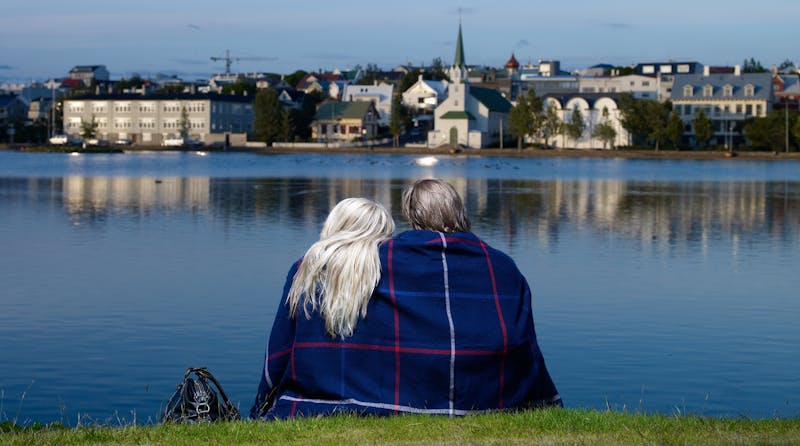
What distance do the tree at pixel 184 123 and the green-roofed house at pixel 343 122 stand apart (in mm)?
16546

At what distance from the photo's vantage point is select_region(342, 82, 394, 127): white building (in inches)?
6491

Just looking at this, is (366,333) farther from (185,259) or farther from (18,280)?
(185,259)

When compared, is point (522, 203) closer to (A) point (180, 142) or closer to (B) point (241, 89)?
(A) point (180, 142)

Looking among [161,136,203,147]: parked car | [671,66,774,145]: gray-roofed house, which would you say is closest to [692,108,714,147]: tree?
[671,66,774,145]: gray-roofed house

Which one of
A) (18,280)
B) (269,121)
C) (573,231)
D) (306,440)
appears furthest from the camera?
(269,121)

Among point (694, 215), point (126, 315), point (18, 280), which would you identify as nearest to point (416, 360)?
point (126, 315)

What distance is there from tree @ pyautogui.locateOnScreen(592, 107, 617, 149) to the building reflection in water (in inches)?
2486

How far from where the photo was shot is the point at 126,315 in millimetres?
16938

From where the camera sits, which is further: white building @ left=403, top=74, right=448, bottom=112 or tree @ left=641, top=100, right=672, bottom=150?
white building @ left=403, top=74, right=448, bottom=112

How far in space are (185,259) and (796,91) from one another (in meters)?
138

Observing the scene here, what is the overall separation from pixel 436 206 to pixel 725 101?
434 ft

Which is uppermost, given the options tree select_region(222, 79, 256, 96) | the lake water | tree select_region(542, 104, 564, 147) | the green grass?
tree select_region(222, 79, 256, 96)

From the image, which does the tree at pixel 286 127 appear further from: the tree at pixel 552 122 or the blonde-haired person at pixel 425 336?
the blonde-haired person at pixel 425 336

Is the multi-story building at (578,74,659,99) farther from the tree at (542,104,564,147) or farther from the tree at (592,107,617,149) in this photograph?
the tree at (542,104,564,147)
